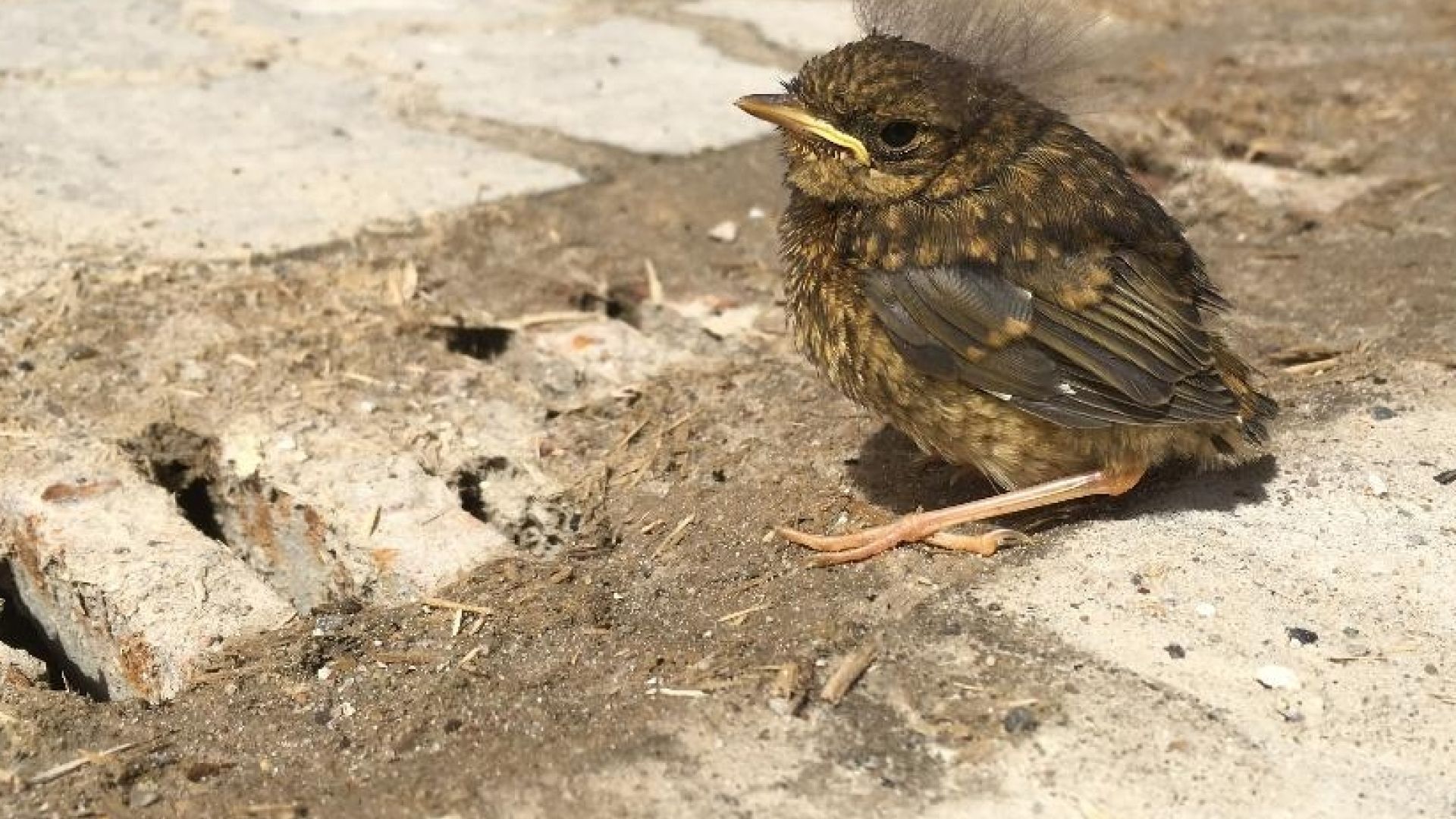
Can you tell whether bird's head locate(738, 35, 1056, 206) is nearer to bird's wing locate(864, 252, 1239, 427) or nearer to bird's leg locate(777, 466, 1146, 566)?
bird's wing locate(864, 252, 1239, 427)

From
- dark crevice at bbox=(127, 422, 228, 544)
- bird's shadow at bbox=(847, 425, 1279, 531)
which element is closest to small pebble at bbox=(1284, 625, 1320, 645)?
bird's shadow at bbox=(847, 425, 1279, 531)

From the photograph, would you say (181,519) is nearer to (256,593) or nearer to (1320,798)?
(256,593)

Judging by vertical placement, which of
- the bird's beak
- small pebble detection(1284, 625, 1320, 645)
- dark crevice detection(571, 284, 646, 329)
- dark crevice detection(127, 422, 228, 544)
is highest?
the bird's beak

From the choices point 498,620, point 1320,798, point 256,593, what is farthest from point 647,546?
point 1320,798

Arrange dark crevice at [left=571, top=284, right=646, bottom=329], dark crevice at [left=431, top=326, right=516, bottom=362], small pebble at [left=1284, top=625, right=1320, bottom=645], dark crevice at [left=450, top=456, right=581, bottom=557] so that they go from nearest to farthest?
small pebble at [left=1284, top=625, right=1320, bottom=645] → dark crevice at [left=450, top=456, right=581, bottom=557] → dark crevice at [left=431, top=326, right=516, bottom=362] → dark crevice at [left=571, top=284, right=646, bottom=329]

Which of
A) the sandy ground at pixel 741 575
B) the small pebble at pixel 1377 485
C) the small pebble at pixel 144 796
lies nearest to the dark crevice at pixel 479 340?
the sandy ground at pixel 741 575

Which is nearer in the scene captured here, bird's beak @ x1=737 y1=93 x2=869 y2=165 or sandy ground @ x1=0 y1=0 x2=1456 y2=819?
sandy ground @ x1=0 y1=0 x2=1456 y2=819

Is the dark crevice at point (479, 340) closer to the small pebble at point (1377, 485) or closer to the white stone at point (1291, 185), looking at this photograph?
the small pebble at point (1377, 485)
